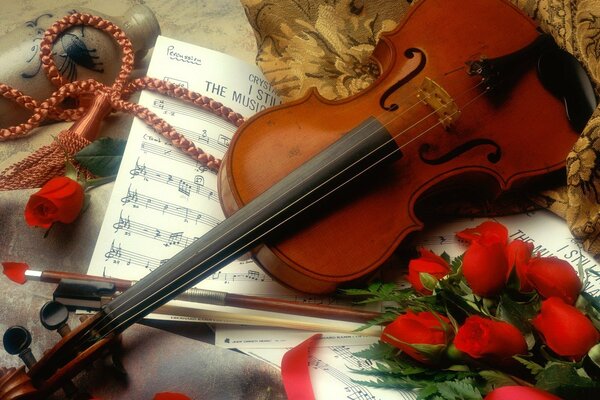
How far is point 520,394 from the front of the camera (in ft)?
1.85

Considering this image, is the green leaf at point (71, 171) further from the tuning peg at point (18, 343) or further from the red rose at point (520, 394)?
the red rose at point (520, 394)

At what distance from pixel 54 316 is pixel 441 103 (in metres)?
0.58

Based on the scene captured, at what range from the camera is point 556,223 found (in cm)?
90

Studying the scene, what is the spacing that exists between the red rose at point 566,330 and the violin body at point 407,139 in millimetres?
233

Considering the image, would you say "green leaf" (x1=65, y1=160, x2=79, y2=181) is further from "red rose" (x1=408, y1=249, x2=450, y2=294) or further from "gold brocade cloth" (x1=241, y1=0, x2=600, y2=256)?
"red rose" (x1=408, y1=249, x2=450, y2=294)

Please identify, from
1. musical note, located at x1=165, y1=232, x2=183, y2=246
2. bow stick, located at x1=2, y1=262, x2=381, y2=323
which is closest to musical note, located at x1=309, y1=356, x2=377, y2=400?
bow stick, located at x1=2, y1=262, x2=381, y2=323

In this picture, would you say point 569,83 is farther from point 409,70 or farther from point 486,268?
point 486,268

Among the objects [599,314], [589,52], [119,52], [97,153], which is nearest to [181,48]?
[119,52]

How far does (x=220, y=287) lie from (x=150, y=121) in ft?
1.00

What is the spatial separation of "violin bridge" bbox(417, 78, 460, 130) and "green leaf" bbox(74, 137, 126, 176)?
1.60ft

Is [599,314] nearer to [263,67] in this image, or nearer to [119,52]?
[263,67]

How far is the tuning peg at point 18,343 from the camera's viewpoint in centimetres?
69

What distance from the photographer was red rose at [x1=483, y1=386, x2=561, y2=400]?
56 centimetres

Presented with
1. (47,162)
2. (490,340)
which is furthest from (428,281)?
(47,162)
